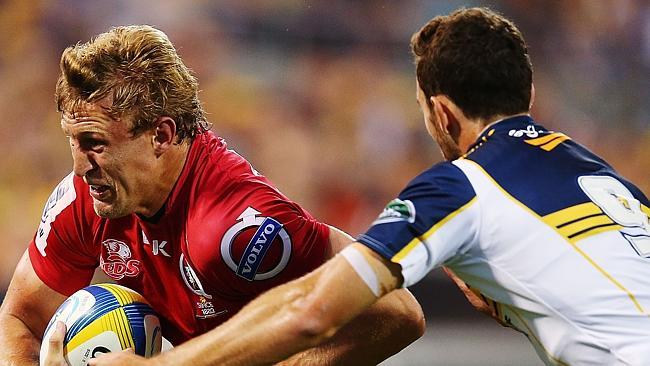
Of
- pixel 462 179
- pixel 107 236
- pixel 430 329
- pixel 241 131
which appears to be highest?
pixel 462 179

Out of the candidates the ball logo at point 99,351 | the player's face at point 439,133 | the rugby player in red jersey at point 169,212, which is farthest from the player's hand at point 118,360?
the player's face at point 439,133

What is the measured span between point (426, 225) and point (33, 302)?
1.87 meters

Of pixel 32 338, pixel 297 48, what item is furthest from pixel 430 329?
pixel 32 338

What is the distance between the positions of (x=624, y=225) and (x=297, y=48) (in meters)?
5.02

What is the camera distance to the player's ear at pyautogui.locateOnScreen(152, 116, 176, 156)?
3365 mm

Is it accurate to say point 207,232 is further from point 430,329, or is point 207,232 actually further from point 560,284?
point 430,329

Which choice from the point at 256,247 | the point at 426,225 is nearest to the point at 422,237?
the point at 426,225

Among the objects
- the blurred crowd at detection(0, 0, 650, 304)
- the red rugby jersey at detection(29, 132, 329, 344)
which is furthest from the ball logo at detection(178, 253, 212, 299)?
the blurred crowd at detection(0, 0, 650, 304)

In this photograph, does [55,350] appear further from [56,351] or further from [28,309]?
[28,309]

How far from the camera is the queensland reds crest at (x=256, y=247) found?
3150mm

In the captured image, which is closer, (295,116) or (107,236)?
(107,236)

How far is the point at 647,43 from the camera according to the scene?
25.5 ft

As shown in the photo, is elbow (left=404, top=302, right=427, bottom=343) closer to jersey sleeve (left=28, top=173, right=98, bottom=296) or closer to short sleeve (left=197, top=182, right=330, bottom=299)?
short sleeve (left=197, top=182, right=330, bottom=299)

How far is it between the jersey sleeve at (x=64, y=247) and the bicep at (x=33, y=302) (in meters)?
0.03
